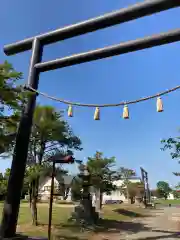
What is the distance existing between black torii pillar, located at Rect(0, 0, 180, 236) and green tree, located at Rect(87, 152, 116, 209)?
1607cm

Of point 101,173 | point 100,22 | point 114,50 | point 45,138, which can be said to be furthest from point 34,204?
point 101,173

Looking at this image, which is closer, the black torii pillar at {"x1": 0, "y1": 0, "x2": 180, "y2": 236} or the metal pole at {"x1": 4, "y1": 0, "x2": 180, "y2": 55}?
the black torii pillar at {"x1": 0, "y1": 0, "x2": 180, "y2": 236}

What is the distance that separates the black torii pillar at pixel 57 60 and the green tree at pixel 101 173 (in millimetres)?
16067

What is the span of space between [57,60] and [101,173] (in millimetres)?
17872

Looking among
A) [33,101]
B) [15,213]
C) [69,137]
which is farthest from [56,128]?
[15,213]

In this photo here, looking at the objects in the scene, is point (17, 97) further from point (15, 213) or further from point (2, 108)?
point (15, 213)

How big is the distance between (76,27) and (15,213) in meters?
4.95

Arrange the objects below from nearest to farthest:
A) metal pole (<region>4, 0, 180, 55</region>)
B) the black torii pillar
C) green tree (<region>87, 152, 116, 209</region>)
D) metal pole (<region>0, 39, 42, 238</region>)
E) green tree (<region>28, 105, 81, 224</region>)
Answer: metal pole (<region>0, 39, 42, 238</region>) < the black torii pillar < metal pole (<region>4, 0, 180, 55</region>) < green tree (<region>28, 105, 81, 224</region>) < green tree (<region>87, 152, 116, 209</region>)

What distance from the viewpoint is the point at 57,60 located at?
705cm

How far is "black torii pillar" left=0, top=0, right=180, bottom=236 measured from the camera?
19.3 feet

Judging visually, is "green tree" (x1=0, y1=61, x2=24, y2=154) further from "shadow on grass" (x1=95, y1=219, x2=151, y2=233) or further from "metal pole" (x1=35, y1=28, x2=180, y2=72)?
"shadow on grass" (x1=95, y1=219, x2=151, y2=233)

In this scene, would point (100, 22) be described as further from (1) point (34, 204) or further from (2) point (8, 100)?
(1) point (34, 204)

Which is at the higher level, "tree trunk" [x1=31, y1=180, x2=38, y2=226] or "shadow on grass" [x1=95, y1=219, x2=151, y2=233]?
"tree trunk" [x1=31, y1=180, x2=38, y2=226]

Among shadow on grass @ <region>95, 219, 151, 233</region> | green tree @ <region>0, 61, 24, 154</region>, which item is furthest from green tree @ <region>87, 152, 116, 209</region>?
green tree @ <region>0, 61, 24, 154</region>
